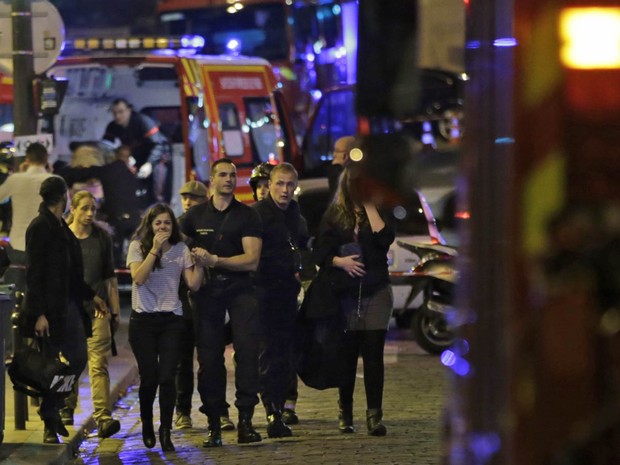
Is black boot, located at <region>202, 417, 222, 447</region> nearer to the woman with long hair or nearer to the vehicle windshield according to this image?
the woman with long hair

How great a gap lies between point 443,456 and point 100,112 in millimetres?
16940

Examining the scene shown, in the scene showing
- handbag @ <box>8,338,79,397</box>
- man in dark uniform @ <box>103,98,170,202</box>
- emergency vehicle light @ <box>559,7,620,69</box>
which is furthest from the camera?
man in dark uniform @ <box>103,98,170,202</box>

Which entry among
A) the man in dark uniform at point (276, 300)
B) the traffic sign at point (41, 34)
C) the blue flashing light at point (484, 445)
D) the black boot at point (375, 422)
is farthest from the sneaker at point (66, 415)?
the blue flashing light at point (484, 445)

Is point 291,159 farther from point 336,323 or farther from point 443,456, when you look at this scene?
point 443,456

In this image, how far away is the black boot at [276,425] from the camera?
1038 cm

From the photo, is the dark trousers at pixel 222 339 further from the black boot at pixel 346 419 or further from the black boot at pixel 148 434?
the black boot at pixel 346 419

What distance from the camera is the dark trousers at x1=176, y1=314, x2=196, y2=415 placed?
10.9 meters

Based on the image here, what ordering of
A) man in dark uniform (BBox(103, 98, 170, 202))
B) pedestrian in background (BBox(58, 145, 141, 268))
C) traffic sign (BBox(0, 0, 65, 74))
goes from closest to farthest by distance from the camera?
traffic sign (BBox(0, 0, 65, 74)) → pedestrian in background (BBox(58, 145, 141, 268)) → man in dark uniform (BBox(103, 98, 170, 202))

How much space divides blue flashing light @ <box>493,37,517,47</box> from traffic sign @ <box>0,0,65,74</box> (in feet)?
32.7

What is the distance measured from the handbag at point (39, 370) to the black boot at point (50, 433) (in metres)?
0.21

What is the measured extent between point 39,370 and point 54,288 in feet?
1.79

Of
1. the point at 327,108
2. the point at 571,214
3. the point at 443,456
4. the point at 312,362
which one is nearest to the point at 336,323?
the point at 312,362

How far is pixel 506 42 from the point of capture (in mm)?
3836

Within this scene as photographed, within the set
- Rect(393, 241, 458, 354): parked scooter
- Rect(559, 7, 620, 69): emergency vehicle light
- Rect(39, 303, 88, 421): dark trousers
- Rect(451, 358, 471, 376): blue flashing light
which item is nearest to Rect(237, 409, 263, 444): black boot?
Rect(39, 303, 88, 421): dark trousers
